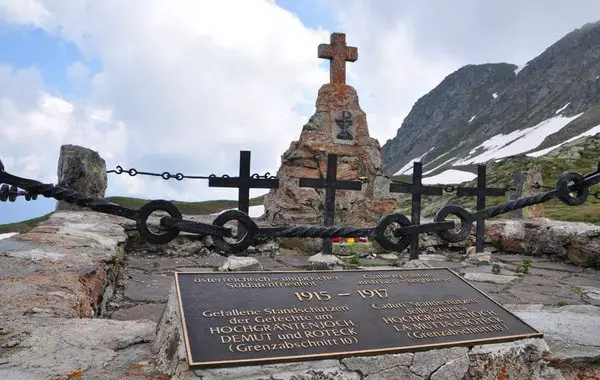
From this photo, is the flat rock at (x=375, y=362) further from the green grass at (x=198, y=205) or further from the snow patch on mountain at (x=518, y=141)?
the snow patch on mountain at (x=518, y=141)

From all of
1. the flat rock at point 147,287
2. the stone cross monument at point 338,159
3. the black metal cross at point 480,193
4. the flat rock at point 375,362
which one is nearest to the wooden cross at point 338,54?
the stone cross monument at point 338,159

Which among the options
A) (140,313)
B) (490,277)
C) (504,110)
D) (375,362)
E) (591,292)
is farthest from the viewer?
(504,110)

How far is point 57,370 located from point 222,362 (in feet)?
2.71

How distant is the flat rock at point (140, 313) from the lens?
4184 mm

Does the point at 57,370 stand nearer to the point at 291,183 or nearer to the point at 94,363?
the point at 94,363

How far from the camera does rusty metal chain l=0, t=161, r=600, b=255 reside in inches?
98.4

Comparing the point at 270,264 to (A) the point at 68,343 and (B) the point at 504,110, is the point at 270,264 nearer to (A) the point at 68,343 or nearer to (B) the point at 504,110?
(A) the point at 68,343

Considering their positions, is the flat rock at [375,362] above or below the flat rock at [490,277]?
above

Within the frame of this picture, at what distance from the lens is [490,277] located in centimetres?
678

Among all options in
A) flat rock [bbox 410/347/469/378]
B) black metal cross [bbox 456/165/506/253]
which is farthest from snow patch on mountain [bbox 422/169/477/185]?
flat rock [bbox 410/347/469/378]

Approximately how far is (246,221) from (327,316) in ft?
2.48

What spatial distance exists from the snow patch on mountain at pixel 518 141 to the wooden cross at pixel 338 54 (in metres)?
59.9

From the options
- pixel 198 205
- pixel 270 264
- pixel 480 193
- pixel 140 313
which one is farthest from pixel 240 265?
pixel 198 205

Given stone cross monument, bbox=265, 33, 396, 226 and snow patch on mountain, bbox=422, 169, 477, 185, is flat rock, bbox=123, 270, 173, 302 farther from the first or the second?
snow patch on mountain, bbox=422, 169, 477, 185
